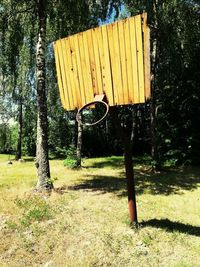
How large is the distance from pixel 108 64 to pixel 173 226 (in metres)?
3.23

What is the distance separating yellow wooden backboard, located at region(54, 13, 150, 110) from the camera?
17.5 feet

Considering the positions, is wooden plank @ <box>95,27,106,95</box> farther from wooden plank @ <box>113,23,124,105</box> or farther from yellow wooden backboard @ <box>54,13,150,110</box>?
wooden plank @ <box>113,23,124,105</box>

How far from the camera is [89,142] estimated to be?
1848cm

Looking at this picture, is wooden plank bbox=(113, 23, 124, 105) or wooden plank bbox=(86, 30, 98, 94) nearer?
wooden plank bbox=(113, 23, 124, 105)

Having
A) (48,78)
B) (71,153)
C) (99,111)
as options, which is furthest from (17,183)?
(99,111)

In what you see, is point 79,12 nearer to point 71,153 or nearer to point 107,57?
point 107,57

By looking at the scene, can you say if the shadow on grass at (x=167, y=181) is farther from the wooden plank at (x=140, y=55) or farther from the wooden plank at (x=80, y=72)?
the wooden plank at (x=140, y=55)

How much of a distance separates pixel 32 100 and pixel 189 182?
Result: 8.84 m

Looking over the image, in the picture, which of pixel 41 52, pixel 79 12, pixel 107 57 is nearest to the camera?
pixel 107 57

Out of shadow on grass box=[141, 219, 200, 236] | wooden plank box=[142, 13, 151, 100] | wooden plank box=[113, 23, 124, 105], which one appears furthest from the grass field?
wooden plank box=[142, 13, 151, 100]

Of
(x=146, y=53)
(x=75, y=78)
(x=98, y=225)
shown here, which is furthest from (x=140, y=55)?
(x=98, y=225)

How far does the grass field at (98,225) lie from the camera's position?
5.31 m

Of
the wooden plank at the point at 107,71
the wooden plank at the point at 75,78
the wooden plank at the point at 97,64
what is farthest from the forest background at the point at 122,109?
the wooden plank at the point at 107,71

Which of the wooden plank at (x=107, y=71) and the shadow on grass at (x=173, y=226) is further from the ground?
the wooden plank at (x=107, y=71)
